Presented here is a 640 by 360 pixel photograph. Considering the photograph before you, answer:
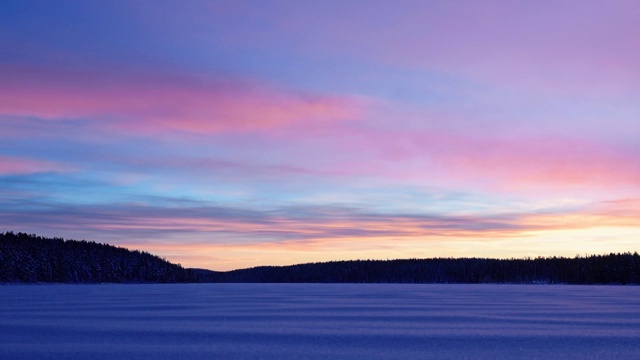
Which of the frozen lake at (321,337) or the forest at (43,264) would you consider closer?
the frozen lake at (321,337)

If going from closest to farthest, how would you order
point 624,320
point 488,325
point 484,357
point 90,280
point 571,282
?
point 484,357
point 488,325
point 624,320
point 571,282
point 90,280

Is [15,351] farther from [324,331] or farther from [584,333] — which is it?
[584,333]

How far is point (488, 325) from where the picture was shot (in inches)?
995

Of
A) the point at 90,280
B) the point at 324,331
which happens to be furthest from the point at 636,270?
the point at 324,331

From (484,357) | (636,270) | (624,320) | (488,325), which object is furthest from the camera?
(636,270)

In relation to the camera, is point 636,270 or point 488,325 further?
point 636,270

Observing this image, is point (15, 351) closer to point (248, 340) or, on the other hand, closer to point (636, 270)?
point (248, 340)

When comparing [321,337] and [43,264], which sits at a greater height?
[43,264]

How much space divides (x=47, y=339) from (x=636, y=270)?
514ft

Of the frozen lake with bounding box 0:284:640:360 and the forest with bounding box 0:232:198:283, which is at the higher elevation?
the forest with bounding box 0:232:198:283

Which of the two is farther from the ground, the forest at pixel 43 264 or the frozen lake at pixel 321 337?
the forest at pixel 43 264

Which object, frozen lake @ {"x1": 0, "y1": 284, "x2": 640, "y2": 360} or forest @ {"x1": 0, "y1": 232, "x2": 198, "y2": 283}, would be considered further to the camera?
forest @ {"x1": 0, "y1": 232, "x2": 198, "y2": 283}

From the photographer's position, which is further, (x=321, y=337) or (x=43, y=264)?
(x=43, y=264)

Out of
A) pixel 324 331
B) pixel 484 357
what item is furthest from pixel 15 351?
pixel 484 357
